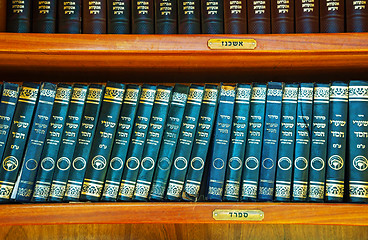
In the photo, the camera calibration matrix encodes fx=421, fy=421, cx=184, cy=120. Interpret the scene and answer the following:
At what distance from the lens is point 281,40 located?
0.84 metres

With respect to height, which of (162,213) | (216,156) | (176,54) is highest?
(176,54)

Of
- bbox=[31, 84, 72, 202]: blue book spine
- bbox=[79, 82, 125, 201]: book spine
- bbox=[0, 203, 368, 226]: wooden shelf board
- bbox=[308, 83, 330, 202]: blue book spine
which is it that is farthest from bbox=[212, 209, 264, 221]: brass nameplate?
bbox=[31, 84, 72, 202]: blue book spine

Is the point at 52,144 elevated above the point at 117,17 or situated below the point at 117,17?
below

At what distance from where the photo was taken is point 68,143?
2.89 feet

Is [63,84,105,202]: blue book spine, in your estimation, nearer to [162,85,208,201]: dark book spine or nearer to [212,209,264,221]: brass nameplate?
[162,85,208,201]: dark book spine

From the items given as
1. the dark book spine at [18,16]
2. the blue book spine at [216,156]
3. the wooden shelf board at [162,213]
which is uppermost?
the dark book spine at [18,16]

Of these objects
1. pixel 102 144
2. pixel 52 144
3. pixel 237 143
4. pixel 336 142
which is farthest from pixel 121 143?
pixel 336 142

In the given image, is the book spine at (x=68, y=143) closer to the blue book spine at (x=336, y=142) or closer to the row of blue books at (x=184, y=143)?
the row of blue books at (x=184, y=143)

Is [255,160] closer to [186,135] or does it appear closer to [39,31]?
[186,135]

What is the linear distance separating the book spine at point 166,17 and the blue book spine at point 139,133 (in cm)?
12

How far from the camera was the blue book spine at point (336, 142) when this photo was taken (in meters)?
0.86

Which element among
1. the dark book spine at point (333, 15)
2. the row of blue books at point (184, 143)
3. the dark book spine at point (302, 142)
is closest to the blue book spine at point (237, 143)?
the row of blue books at point (184, 143)

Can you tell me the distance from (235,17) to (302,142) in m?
0.30

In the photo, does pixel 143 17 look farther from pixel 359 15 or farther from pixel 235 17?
pixel 359 15
